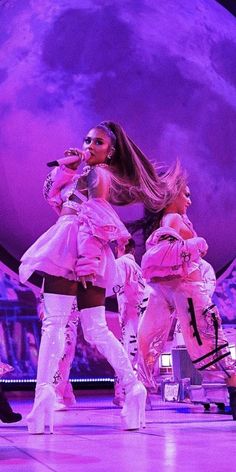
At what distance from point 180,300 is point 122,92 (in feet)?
16.3

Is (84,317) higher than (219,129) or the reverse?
the reverse

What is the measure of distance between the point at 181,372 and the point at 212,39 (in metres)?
5.43

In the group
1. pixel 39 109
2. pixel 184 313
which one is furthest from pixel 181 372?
pixel 39 109

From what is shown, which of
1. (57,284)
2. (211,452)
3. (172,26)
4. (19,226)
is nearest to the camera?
(211,452)

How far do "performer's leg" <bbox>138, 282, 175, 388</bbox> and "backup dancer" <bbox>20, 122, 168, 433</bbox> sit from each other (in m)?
0.87

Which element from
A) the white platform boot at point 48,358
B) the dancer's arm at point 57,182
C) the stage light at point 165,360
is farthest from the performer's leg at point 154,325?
the stage light at point 165,360

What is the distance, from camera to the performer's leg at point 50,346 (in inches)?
113

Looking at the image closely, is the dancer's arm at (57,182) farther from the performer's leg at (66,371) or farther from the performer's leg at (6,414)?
the performer's leg at (66,371)

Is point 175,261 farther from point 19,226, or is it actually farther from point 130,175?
point 19,226

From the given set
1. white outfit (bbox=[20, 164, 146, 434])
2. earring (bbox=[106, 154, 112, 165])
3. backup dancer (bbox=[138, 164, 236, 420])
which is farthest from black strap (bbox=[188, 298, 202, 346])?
earring (bbox=[106, 154, 112, 165])

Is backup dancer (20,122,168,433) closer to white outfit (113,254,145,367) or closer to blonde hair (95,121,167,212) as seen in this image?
blonde hair (95,121,167,212)

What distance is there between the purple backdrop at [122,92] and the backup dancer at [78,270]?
15.3ft

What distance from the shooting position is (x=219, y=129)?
8844 mm

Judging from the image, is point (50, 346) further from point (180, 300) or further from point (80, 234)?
point (180, 300)
